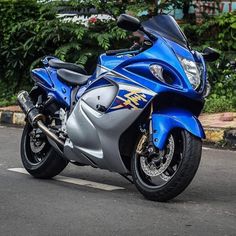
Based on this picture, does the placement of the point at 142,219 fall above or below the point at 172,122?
below

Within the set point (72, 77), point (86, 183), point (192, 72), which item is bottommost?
point (86, 183)

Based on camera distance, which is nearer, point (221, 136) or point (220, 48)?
point (221, 136)

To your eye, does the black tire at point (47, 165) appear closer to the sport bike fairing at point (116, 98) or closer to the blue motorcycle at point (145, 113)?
the blue motorcycle at point (145, 113)

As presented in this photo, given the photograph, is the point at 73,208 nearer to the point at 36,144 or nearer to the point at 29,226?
the point at 29,226

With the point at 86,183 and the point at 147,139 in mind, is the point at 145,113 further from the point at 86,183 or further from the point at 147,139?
the point at 86,183

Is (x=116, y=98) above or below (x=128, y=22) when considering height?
below

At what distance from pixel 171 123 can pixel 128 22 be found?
0.82 m

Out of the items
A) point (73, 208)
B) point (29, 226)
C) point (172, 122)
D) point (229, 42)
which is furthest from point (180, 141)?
point (229, 42)

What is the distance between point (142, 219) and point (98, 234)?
442 millimetres

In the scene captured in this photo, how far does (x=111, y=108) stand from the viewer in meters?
4.97

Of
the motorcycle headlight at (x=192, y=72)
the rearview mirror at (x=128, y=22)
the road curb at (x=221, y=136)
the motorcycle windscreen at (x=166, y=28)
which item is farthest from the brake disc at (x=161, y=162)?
the road curb at (x=221, y=136)

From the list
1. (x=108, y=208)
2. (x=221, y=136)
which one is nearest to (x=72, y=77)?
(x=108, y=208)

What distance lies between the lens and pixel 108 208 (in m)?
4.74

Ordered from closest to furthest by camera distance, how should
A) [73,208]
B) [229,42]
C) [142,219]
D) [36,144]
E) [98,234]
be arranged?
[98,234] < [142,219] < [73,208] < [36,144] < [229,42]
